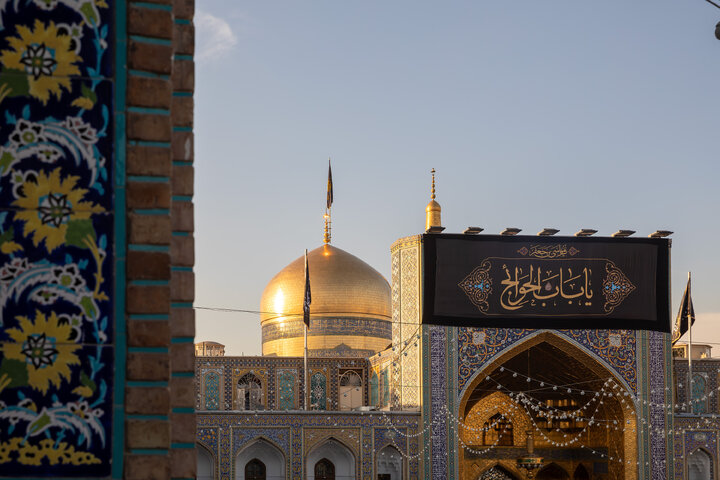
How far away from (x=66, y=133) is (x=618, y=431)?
15.1 meters

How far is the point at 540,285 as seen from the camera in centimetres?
1577

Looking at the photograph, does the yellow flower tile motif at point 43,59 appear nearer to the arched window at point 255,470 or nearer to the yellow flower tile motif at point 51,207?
the yellow flower tile motif at point 51,207

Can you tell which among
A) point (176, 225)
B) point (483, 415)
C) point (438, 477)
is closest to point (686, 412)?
point (483, 415)

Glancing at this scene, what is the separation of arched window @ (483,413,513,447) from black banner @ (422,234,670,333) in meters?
3.03

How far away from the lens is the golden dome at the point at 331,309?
22.9m

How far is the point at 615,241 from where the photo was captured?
16078 millimetres

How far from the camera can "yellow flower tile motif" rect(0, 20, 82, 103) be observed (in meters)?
2.60

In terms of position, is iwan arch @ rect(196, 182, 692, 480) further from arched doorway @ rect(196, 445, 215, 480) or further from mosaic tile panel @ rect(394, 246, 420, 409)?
arched doorway @ rect(196, 445, 215, 480)

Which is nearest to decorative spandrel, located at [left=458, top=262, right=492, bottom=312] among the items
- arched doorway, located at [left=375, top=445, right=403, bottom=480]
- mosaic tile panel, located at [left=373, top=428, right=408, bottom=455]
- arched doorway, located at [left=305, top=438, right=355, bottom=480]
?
mosaic tile panel, located at [left=373, top=428, right=408, bottom=455]

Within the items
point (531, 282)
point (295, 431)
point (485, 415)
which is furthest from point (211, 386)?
point (531, 282)

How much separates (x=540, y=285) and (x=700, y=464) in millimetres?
3722

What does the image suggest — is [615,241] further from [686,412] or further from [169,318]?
[169,318]

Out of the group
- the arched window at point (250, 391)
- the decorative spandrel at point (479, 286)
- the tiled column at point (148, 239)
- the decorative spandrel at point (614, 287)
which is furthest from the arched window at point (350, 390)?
the tiled column at point (148, 239)

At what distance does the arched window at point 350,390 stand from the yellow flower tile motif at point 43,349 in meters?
17.0
